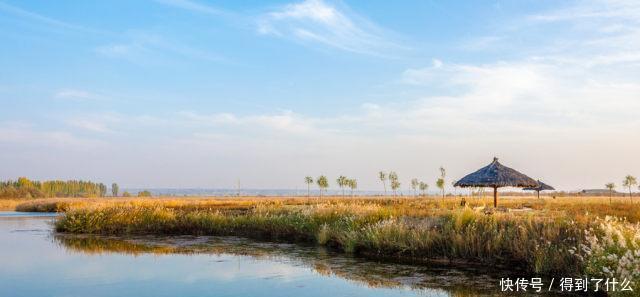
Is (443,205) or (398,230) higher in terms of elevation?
(443,205)

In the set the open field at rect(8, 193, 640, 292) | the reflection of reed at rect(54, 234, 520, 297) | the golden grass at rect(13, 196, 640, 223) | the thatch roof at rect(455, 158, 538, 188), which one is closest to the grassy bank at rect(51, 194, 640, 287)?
the open field at rect(8, 193, 640, 292)

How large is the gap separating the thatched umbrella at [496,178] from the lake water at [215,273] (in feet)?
36.3

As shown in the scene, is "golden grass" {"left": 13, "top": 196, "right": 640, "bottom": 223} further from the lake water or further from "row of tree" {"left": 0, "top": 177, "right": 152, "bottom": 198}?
"row of tree" {"left": 0, "top": 177, "right": 152, "bottom": 198}

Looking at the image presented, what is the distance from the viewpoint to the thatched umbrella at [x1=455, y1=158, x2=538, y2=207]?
82.3 ft

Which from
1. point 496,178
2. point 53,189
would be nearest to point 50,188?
point 53,189

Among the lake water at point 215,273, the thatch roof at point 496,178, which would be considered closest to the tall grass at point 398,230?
the lake water at point 215,273

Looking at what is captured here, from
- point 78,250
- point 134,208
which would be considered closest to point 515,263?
point 78,250

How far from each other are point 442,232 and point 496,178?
37.3 ft

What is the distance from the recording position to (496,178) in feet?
82.1

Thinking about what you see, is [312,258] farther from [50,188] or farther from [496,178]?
[50,188]

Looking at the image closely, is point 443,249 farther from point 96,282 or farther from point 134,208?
point 134,208

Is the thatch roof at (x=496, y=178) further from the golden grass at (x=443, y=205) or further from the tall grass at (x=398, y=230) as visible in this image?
the tall grass at (x=398, y=230)

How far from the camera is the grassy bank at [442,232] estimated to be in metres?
9.86

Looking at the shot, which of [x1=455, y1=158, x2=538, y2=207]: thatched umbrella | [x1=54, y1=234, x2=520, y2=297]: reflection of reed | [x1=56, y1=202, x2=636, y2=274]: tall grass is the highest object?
[x1=455, y1=158, x2=538, y2=207]: thatched umbrella
